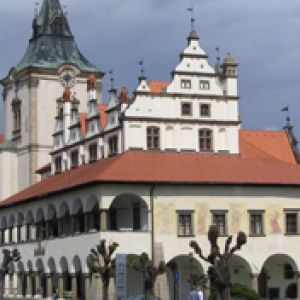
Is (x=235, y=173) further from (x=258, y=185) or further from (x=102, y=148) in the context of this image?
(x=102, y=148)

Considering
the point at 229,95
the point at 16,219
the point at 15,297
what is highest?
the point at 229,95

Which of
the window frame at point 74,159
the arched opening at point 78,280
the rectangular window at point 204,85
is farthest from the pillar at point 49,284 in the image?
the rectangular window at point 204,85

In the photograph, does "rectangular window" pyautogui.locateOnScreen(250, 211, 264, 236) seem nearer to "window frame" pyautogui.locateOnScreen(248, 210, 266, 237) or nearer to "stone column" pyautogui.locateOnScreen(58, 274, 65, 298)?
"window frame" pyautogui.locateOnScreen(248, 210, 266, 237)

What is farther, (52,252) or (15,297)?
(15,297)

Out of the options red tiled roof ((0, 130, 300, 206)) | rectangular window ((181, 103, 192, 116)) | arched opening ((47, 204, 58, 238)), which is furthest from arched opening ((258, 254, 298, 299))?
arched opening ((47, 204, 58, 238))

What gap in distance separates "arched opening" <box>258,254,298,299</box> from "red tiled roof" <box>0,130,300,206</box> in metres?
5.66

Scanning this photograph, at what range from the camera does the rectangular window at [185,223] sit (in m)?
64.9

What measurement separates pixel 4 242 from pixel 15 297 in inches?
278

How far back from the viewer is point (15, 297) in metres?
78.7

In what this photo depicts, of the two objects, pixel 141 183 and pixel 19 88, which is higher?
pixel 19 88

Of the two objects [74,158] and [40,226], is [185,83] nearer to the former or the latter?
[74,158]

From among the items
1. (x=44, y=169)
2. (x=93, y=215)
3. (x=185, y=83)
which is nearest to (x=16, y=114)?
(x=44, y=169)

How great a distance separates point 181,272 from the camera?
67000 mm

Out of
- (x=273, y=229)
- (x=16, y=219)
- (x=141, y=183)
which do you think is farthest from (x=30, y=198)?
(x=273, y=229)
